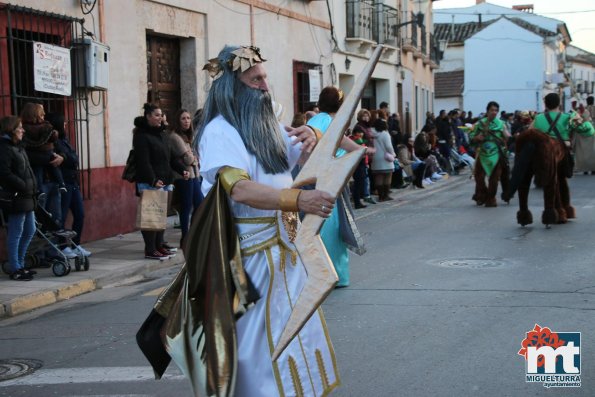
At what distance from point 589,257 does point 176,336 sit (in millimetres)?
6784

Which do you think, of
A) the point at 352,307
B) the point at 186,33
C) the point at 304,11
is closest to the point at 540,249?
the point at 352,307

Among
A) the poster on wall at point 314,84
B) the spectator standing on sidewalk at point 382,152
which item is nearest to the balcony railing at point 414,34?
the poster on wall at point 314,84

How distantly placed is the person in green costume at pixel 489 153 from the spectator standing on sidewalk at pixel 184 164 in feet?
19.8

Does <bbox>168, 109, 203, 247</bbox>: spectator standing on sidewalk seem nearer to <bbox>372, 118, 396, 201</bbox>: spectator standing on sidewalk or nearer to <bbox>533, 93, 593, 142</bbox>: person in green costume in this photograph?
<bbox>533, 93, 593, 142</bbox>: person in green costume

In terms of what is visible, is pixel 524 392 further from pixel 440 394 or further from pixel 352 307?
pixel 352 307

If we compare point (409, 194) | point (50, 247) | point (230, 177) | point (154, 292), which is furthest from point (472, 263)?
point (409, 194)

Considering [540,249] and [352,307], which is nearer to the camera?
[352,307]

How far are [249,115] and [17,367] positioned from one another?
3.26 meters

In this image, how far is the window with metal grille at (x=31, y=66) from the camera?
35.4 feet

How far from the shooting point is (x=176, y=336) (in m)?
3.63

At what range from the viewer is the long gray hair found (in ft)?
11.8

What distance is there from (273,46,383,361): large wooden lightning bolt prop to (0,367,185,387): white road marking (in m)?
2.42

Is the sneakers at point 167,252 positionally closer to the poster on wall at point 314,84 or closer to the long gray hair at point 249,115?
the long gray hair at point 249,115

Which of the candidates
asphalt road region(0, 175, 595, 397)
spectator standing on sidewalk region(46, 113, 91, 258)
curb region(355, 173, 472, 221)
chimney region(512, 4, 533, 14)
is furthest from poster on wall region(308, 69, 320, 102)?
chimney region(512, 4, 533, 14)
